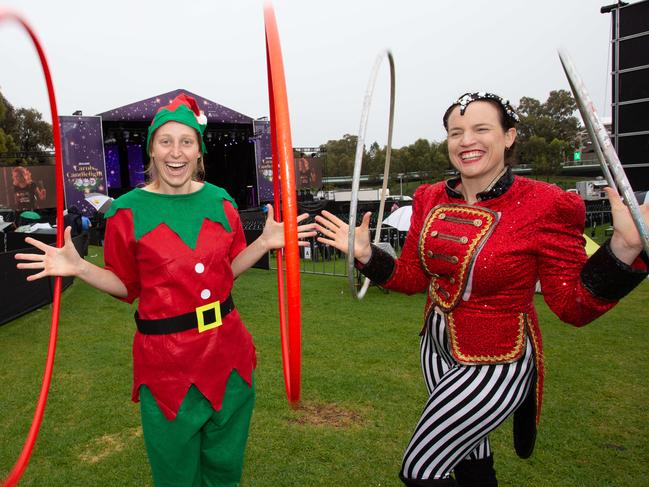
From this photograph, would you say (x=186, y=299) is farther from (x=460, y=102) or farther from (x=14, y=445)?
(x=14, y=445)

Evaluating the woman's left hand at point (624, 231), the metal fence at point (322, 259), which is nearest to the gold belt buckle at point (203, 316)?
the woman's left hand at point (624, 231)

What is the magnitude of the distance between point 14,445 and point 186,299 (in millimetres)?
3025

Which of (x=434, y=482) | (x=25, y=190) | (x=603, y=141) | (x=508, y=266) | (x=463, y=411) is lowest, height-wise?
(x=434, y=482)

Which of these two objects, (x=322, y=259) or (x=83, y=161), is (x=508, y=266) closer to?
(x=322, y=259)

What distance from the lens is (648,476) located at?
3.47 meters

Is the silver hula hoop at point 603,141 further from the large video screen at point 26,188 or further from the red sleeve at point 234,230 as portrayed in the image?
the large video screen at point 26,188

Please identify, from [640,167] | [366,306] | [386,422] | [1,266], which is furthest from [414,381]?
[640,167]

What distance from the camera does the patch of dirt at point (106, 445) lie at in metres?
3.82

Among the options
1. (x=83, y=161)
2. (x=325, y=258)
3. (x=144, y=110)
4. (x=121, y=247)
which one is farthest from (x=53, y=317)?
(x=144, y=110)

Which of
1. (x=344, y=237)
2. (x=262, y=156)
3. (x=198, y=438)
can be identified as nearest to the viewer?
(x=198, y=438)

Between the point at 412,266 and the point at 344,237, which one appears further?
the point at 412,266

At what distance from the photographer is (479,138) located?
84.0 inches

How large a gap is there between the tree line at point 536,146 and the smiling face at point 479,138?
39.4 m

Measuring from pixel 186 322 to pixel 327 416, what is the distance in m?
2.58
